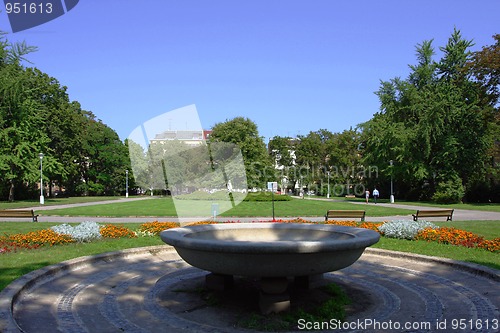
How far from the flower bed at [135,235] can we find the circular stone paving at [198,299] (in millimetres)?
2979

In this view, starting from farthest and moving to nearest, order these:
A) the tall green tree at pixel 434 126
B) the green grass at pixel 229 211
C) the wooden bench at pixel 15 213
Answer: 1. the tall green tree at pixel 434 126
2. the green grass at pixel 229 211
3. the wooden bench at pixel 15 213

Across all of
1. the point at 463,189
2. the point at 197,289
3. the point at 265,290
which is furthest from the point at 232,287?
the point at 463,189

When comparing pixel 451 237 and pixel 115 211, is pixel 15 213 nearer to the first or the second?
pixel 115 211

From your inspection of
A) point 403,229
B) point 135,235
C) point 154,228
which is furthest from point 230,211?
point 403,229

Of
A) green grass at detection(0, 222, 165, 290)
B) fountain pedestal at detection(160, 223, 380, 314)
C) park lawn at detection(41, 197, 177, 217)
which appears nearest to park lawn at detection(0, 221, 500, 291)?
green grass at detection(0, 222, 165, 290)

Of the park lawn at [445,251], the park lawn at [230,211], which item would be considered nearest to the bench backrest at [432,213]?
the park lawn at [230,211]

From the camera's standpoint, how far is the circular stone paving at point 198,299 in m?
5.62

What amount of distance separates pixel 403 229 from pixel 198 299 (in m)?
9.13

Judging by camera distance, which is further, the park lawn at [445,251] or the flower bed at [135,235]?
the flower bed at [135,235]

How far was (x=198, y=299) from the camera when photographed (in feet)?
22.3

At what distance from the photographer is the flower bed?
38.4 feet

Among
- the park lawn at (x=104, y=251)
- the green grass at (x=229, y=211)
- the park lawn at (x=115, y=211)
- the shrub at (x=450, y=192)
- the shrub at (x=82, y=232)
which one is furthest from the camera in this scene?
the shrub at (x=450, y=192)

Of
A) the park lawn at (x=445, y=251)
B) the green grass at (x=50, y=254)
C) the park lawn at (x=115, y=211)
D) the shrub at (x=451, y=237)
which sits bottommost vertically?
the park lawn at (x=445, y=251)

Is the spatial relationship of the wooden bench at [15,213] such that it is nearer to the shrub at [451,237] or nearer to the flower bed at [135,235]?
the flower bed at [135,235]
